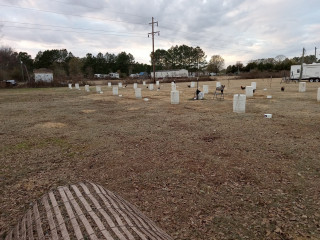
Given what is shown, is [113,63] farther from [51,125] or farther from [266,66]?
[51,125]

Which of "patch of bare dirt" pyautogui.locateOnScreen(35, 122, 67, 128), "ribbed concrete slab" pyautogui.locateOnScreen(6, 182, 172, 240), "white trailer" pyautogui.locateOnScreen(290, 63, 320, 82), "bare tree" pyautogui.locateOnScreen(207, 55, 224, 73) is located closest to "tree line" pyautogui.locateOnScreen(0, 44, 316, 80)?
"bare tree" pyautogui.locateOnScreen(207, 55, 224, 73)

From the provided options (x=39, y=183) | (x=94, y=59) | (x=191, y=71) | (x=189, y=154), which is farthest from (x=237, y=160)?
(x=191, y=71)

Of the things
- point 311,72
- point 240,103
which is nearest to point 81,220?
point 240,103

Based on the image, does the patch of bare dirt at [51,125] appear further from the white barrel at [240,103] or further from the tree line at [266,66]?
the tree line at [266,66]

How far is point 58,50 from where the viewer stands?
2970 inches

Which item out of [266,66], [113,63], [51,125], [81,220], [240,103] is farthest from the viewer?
[113,63]

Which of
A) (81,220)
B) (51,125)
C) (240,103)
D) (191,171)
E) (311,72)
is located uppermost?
(311,72)

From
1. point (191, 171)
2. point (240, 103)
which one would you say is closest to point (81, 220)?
point (191, 171)

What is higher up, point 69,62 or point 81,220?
point 69,62

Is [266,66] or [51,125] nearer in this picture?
[51,125]

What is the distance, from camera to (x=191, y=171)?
4.09m

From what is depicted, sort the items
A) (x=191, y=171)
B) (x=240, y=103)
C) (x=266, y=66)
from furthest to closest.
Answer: (x=266, y=66)
(x=240, y=103)
(x=191, y=171)

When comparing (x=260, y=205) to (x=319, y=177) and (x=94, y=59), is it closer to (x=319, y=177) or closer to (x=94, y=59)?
(x=319, y=177)

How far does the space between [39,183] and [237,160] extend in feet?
12.8
